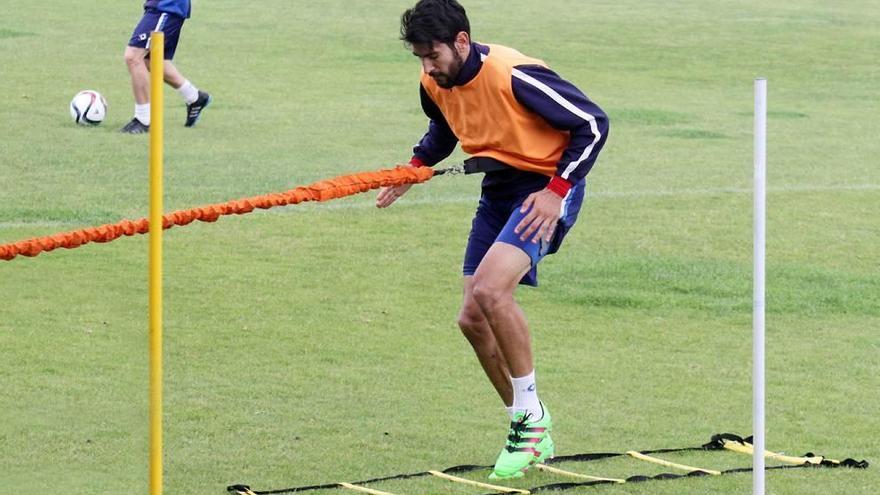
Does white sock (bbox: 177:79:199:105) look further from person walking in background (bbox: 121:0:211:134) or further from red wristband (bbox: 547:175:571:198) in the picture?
red wristband (bbox: 547:175:571:198)

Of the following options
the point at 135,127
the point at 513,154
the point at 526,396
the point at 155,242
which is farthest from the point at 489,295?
the point at 135,127

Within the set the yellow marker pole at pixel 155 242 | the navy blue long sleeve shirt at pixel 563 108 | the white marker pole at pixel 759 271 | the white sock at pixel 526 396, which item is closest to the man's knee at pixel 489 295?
the white sock at pixel 526 396

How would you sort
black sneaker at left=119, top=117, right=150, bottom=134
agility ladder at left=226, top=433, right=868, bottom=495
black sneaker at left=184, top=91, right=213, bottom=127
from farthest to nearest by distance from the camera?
1. black sneaker at left=184, top=91, right=213, bottom=127
2. black sneaker at left=119, top=117, right=150, bottom=134
3. agility ladder at left=226, top=433, right=868, bottom=495

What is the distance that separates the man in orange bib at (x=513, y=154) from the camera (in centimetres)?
655

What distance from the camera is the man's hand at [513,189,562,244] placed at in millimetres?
6582

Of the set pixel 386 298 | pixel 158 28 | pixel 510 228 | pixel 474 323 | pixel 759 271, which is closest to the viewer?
pixel 759 271

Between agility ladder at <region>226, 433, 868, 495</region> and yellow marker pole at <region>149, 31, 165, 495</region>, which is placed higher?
yellow marker pole at <region>149, 31, 165, 495</region>

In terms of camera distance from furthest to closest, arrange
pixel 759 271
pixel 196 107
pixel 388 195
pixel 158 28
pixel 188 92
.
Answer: pixel 196 107
pixel 188 92
pixel 158 28
pixel 388 195
pixel 759 271

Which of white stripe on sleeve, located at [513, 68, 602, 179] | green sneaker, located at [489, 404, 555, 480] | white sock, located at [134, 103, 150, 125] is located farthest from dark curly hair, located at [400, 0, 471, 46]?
white sock, located at [134, 103, 150, 125]

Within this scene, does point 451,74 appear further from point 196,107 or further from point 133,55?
point 196,107

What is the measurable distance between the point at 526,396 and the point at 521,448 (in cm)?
25

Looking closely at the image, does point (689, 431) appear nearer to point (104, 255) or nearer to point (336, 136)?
point (104, 255)

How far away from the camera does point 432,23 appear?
21.2 feet

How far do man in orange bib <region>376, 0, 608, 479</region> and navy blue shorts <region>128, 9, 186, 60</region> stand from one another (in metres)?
9.01
